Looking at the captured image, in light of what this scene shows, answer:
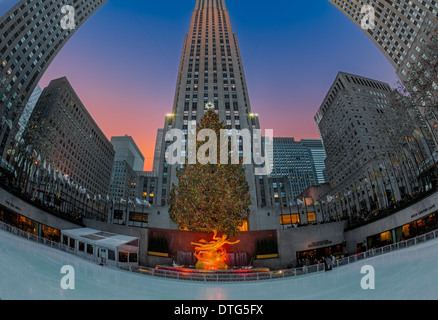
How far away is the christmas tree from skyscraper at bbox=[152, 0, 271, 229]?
22.1 meters

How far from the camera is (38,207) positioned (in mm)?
30766

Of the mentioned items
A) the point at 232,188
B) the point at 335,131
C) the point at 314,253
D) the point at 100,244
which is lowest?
the point at 314,253

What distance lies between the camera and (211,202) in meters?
24.7

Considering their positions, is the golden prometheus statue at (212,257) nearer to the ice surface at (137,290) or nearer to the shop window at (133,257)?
the shop window at (133,257)

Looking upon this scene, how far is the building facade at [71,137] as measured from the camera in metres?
90.3

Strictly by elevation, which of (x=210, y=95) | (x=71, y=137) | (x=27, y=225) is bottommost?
(x=27, y=225)

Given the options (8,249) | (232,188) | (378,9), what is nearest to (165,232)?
(232,188)

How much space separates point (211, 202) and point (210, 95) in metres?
42.1

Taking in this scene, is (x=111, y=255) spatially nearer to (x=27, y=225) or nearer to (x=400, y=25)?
(x=27, y=225)

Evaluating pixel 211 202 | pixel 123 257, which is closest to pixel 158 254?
pixel 123 257

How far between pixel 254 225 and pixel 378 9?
92.8 meters

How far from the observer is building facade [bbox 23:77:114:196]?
296ft

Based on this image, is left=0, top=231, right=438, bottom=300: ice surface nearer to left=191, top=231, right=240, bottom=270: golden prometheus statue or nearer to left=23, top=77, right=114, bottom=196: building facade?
left=191, top=231, right=240, bottom=270: golden prometheus statue
